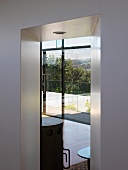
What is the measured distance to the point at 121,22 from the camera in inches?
43.0

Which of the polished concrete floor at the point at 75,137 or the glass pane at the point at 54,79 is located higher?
the glass pane at the point at 54,79

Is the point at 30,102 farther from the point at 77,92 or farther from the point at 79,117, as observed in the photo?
the point at 79,117

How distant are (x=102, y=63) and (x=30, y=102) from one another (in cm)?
99

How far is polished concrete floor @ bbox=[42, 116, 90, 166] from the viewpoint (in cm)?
425

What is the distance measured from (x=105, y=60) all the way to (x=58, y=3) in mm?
550

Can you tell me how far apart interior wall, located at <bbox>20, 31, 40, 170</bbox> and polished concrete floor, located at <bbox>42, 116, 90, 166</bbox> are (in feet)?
6.40

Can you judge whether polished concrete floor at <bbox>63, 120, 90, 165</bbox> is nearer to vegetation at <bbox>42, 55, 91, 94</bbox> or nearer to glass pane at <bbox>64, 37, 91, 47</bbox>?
vegetation at <bbox>42, 55, 91, 94</bbox>

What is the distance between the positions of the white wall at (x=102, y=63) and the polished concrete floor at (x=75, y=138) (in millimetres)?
2479

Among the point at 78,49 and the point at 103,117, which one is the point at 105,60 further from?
the point at 78,49

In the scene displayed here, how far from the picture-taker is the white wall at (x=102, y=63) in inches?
43.0

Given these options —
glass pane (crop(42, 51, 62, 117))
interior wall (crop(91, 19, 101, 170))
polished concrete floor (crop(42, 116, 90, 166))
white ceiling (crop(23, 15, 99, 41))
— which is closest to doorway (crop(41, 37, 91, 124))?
glass pane (crop(42, 51, 62, 117))

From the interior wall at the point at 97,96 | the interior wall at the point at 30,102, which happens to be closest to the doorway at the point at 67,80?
the interior wall at the point at 30,102

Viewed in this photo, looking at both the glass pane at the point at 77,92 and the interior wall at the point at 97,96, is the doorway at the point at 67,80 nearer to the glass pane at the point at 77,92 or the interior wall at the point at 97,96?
the glass pane at the point at 77,92

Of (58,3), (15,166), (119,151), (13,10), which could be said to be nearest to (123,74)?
(119,151)
